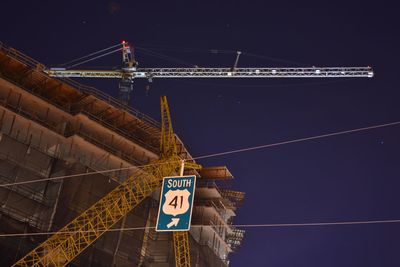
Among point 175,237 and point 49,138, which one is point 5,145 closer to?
point 49,138

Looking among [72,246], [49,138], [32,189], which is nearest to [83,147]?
[49,138]

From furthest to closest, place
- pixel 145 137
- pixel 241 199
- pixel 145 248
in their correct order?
pixel 241 199 → pixel 145 137 → pixel 145 248

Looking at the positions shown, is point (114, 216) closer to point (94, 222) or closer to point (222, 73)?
point (94, 222)

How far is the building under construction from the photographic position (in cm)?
4481

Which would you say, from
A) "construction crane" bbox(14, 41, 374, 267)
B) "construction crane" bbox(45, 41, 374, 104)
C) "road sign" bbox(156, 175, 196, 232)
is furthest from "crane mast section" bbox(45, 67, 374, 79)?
"road sign" bbox(156, 175, 196, 232)

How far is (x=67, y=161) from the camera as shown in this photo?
49188 mm

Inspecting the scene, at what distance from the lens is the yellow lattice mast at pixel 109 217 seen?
142 ft

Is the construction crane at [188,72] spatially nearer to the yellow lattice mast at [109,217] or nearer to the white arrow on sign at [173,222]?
the yellow lattice mast at [109,217]

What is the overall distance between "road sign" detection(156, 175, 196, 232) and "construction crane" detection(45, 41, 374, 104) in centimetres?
5327

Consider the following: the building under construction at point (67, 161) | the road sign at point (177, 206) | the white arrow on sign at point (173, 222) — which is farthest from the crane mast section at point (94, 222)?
the white arrow on sign at point (173, 222)

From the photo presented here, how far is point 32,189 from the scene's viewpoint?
45781mm

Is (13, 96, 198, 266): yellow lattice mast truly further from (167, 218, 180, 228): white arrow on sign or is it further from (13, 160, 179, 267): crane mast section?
(167, 218, 180, 228): white arrow on sign

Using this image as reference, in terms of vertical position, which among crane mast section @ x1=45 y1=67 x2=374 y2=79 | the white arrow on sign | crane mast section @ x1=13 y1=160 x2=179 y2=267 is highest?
crane mast section @ x1=45 y1=67 x2=374 y2=79

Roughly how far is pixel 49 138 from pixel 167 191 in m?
30.0
